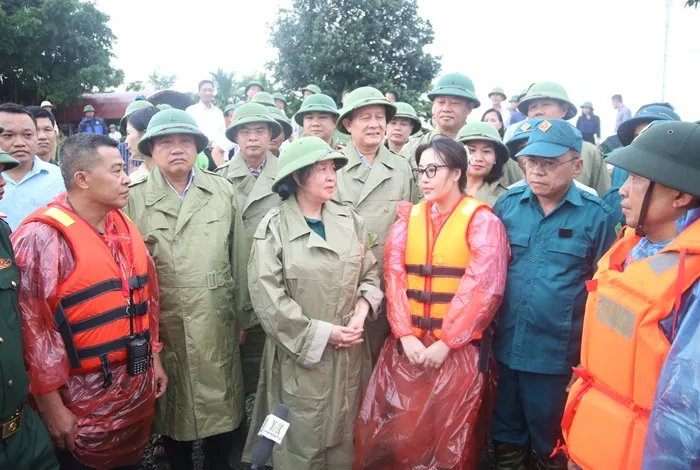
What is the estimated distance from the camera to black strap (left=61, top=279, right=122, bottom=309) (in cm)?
263

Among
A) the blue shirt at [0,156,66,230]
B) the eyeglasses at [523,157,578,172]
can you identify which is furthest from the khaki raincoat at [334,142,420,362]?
the blue shirt at [0,156,66,230]

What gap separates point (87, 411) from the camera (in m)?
2.71

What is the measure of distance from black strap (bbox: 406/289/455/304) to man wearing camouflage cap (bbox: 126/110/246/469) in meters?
1.28

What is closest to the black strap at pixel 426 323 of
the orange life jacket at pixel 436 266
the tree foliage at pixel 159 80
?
the orange life jacket at pixel 436 266

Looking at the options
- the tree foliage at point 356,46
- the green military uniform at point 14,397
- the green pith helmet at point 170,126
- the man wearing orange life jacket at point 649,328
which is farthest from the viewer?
the tree foliage at point 356,46

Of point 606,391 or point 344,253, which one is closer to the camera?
point 606,391

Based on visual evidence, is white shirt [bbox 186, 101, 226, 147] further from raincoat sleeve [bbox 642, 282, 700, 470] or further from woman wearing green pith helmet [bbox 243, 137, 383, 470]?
raincoat sleeve [bbox 642, 282, 700, 470]

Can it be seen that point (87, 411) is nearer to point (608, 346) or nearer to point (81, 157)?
point (81, 157)

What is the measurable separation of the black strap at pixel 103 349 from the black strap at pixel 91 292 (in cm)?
26

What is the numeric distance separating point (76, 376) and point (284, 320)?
114 centimetres

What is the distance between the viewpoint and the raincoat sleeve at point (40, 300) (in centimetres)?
247

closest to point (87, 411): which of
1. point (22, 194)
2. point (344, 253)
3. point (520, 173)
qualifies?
point (344, 253)

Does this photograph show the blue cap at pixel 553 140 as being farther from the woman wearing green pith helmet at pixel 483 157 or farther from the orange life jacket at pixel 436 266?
the woman wearing green pith helmet at pixel 483 157

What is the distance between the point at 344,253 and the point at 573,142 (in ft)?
5.07
